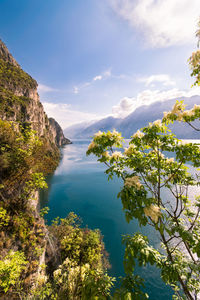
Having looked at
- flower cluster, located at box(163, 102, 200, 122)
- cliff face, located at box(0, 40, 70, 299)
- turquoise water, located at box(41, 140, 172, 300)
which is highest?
flower cluster, located at box(163, 102, 200, 122)

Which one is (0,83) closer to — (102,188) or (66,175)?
(66,175)

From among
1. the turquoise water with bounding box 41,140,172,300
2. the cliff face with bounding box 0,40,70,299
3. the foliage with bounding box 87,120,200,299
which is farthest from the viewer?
the turquoise water with bounding box 41,140,172,300

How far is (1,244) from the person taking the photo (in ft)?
21.7

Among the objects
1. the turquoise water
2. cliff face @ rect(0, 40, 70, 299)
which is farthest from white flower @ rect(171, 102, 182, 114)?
the turquoise water

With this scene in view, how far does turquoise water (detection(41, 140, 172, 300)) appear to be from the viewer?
15.7 meters

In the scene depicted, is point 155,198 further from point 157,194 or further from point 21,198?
point 21,198

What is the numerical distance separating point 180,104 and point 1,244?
11.0 metres

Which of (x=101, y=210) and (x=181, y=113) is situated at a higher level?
(x=181, y=113)

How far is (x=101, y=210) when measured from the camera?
2908cm

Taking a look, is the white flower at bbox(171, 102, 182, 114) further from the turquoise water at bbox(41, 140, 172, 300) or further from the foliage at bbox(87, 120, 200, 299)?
the turquoise water at bbox(41, 140, 172, 300)

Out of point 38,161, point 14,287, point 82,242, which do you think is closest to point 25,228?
point 14,287

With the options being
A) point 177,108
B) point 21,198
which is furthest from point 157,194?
point 21,198

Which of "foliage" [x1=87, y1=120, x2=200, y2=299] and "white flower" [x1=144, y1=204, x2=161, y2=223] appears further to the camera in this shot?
"foliage" [x1=87, y1=120, x2=200, y2=299]

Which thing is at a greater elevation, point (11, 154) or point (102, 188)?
point (11, 154)
